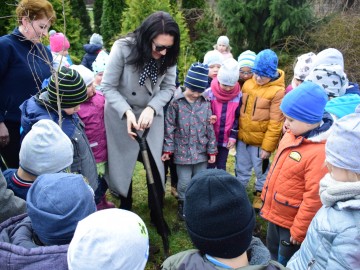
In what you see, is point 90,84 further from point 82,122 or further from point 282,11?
point 282,11

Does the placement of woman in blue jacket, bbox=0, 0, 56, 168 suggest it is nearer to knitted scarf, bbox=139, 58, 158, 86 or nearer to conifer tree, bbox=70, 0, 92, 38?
knitted scarf, bbox=139, 58, 158, 86

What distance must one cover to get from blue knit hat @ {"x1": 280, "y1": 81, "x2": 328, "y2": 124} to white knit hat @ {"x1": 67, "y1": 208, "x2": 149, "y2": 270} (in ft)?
4.70

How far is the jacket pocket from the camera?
2.40 m

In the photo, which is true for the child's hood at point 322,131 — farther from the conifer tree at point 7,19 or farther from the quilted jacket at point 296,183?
the conifer tree at point 7,19

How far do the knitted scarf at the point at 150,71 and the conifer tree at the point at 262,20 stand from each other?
18.4 feet

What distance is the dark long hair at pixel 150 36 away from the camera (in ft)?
8.89

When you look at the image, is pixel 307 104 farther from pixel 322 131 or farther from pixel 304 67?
pixel 304 67

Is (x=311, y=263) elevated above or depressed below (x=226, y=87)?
below

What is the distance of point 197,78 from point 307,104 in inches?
46.6

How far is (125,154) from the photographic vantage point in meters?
3.20

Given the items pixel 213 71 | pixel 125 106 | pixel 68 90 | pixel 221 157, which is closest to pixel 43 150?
pixel 68 90

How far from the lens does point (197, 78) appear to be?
10.6 feet

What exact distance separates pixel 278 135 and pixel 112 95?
63.2 inches

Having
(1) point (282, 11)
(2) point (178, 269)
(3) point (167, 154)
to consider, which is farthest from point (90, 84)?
(1) point (282, 11)
